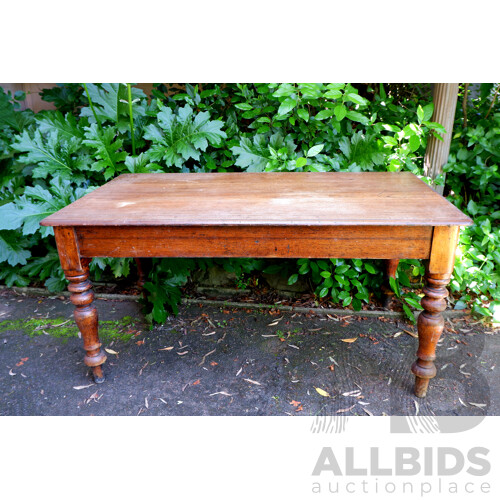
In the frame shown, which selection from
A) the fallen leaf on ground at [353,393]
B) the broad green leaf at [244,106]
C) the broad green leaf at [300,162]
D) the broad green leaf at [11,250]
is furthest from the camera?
the broad green leaf at [11,250]

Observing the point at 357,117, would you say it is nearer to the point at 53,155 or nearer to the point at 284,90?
the point at 284,90

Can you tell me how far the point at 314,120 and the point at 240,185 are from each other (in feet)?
3.07

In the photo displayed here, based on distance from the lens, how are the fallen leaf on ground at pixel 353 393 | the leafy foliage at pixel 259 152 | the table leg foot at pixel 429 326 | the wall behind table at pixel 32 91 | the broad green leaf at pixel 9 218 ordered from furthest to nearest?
1. the wall behind table at pixel 32 91
2. the leafy foliage at pixel 259 152
3. the broad green leaf at pixel 9 218
4. the fallen leaf on ground at pixel 353 393
5. the table leg foot at pixel 429 326

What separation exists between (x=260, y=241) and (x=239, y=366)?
0.88 metres

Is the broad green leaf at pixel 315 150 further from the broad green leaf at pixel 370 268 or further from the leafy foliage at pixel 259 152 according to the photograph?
the broad green leaf at pixel 370 268

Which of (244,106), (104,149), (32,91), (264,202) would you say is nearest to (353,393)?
(264,202)

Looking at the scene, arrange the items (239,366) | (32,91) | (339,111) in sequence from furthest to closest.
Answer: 1. (32,91)
2. (339,111)
3. (239,366)

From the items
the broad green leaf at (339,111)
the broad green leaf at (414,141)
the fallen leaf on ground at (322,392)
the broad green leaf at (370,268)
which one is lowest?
the fallen leaf on ground at (322,392)

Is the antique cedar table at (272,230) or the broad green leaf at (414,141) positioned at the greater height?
the broad green leaf at (414,141)

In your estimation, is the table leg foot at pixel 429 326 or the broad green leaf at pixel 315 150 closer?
the table leg foot at pixel 429 326

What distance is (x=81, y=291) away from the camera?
203cm

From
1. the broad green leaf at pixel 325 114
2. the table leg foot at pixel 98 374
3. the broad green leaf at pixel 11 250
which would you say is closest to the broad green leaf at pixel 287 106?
the broad green leaf at pixel 325 114

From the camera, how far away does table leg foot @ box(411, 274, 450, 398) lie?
191cm

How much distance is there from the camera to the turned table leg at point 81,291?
1913 mm
